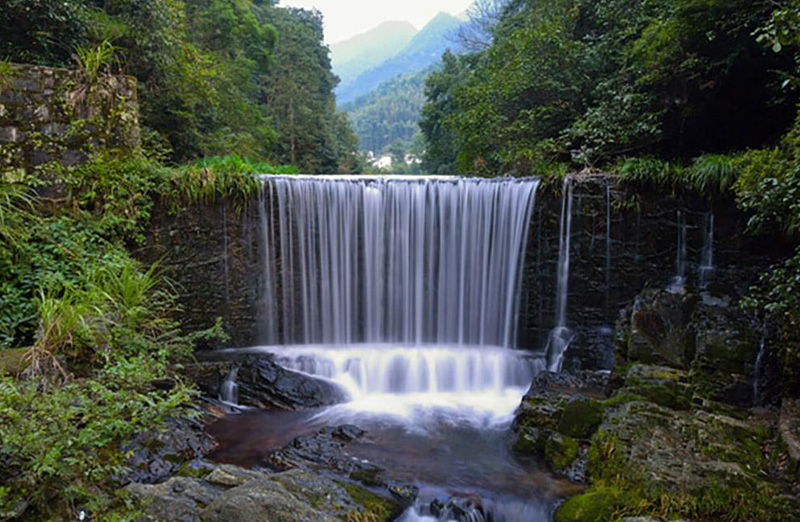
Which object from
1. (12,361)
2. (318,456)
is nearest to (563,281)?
(318,456)

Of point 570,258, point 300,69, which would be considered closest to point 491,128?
point 570,258

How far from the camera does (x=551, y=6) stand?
40.9 feet

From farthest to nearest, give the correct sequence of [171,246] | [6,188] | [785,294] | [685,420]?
[171,246]
[6,188]
[685,420]
[785,294]

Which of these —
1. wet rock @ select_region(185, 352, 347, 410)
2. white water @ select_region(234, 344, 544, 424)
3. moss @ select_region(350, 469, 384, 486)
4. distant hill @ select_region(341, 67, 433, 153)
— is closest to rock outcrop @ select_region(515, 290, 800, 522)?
white water @ select_region(234, 344, 544, 424)

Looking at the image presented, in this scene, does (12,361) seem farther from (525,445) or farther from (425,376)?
(425,376)

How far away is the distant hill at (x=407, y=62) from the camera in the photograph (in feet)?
481

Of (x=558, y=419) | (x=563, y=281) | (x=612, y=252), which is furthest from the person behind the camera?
(x=563, y=281)

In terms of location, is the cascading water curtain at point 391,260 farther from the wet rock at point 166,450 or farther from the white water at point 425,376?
the wet rock at point 166,450

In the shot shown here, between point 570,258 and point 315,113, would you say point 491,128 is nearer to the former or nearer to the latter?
point 570,258

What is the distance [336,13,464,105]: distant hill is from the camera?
14662 cm

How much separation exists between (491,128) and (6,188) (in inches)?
377

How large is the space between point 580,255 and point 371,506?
5691 millimetres

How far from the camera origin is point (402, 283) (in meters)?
9.41

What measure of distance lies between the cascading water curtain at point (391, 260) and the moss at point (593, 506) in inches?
182
